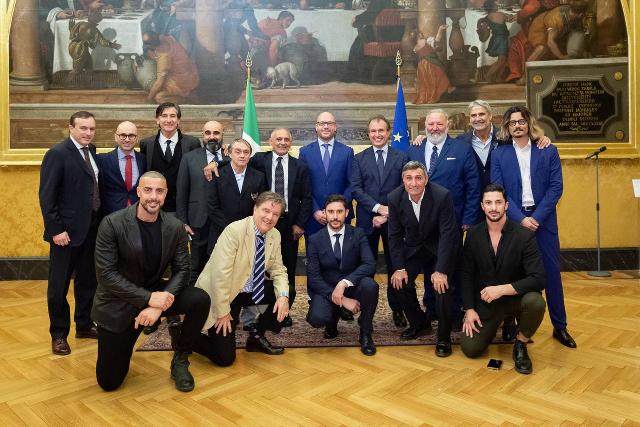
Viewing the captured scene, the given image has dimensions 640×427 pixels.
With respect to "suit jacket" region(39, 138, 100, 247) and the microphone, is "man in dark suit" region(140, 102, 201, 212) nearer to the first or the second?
"suit jacket" region(39, 138, 100, 247)

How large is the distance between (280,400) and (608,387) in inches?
81.5

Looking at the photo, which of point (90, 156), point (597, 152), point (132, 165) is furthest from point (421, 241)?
point (597, 152)

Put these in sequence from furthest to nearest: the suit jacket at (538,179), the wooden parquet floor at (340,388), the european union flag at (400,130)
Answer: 1. the european union flag at (400,130)
2. the suit jacket at (538,179)
3. the wooden parquet floor at (340,388)

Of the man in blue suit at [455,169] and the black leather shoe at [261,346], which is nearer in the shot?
the black leather shoe at [261,346]

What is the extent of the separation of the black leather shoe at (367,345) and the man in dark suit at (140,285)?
1280 millimetres

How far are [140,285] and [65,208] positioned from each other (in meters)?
1.24

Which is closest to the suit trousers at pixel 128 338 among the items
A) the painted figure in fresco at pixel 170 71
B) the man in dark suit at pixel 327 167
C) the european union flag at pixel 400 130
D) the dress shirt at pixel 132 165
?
the dress shirt at pixel 132 165

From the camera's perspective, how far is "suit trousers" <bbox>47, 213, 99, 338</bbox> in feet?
14.0

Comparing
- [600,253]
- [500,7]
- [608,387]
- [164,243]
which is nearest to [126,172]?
[164,243]

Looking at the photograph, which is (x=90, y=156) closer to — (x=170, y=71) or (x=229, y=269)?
(x=229, y=269)

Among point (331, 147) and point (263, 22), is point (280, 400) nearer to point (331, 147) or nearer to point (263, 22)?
point (331, 147)

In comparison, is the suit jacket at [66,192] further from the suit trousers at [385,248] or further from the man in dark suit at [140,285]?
the suit trousers at [385,248]

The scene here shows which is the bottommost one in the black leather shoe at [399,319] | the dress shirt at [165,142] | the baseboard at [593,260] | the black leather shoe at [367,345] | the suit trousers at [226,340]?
the baseboard at [593,260]

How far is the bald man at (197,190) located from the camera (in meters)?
4.82
